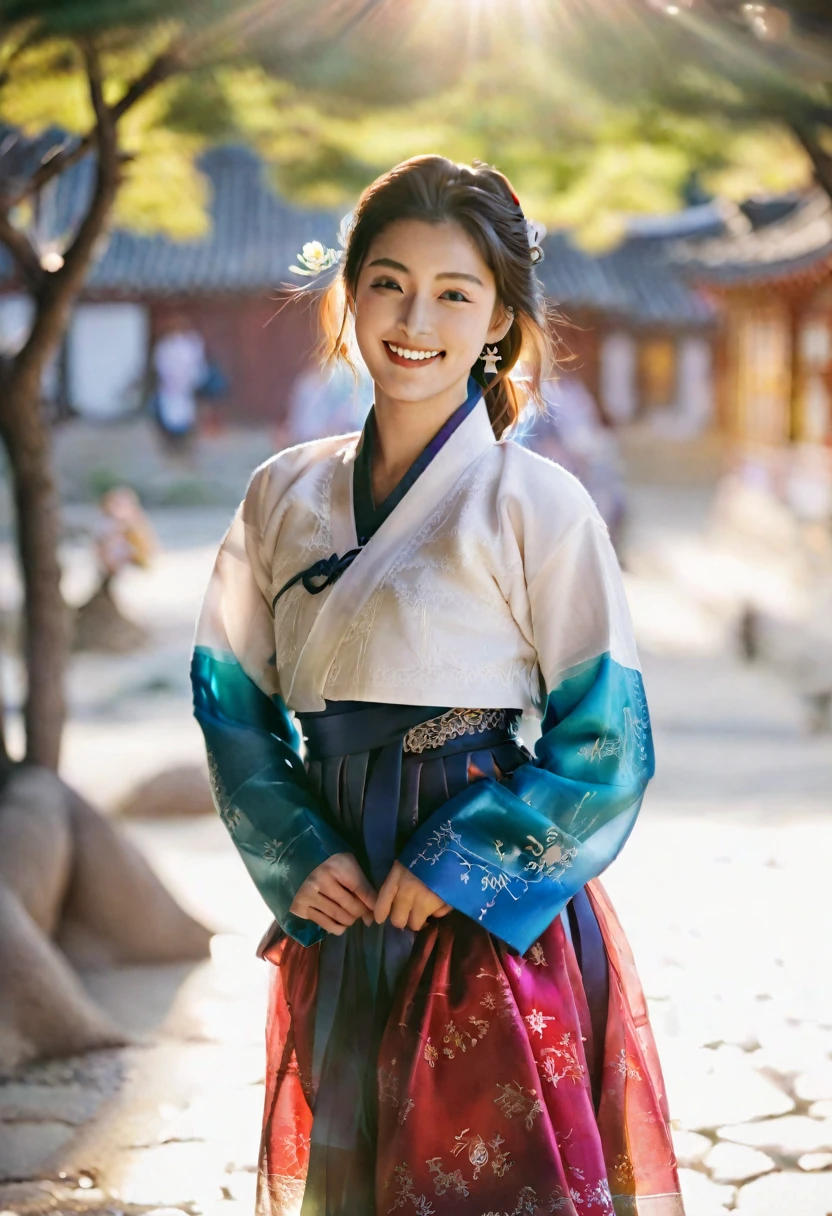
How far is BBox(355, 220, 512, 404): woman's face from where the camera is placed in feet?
5.82

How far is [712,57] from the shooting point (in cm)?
344

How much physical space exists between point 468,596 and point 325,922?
43 centimetres

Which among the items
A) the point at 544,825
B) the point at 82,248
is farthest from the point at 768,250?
the point at 544,825

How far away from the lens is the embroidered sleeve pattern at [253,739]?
1.81 meters

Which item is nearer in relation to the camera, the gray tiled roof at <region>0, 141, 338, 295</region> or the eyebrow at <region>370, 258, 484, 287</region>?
the eyebrow at <region>370, 258, 484, 287</region>

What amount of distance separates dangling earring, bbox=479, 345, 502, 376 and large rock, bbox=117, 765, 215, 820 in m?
4.47

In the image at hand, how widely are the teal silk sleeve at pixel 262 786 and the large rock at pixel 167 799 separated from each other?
4.32 m

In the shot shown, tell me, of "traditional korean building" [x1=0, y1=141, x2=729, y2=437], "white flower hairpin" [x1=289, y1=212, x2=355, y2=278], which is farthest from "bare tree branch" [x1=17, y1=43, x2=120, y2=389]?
"traditional korean building" [x1=0, y1=141, x2=729, y2=437]

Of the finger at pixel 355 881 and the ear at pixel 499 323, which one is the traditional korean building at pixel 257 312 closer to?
the ear at pixel 499 323

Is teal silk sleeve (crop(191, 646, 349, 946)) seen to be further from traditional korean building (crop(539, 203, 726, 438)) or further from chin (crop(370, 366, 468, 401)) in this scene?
traditional korean building (crop(539, 203, 726, 438))

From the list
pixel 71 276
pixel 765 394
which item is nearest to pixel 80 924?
pixel 71 276

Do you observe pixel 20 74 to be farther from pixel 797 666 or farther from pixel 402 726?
pixel 797 666

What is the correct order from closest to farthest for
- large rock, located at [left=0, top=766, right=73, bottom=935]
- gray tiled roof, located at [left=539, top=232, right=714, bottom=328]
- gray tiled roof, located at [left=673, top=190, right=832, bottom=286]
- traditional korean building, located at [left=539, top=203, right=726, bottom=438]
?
large rock, located at [left=0, top=766, right=73, bottom=935] → gray tiled roof, located at [left=673, top=190, right=832, bottom=286] → gray tiled roof, located at [left=539, top=232, right=714, bottom=328] → traditional korean building, located at [left=539, top=203, right=726, bottom=438]

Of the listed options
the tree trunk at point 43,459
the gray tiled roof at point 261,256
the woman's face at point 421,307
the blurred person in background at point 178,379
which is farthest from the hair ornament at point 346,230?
the gray tiled roof at point 261,256
